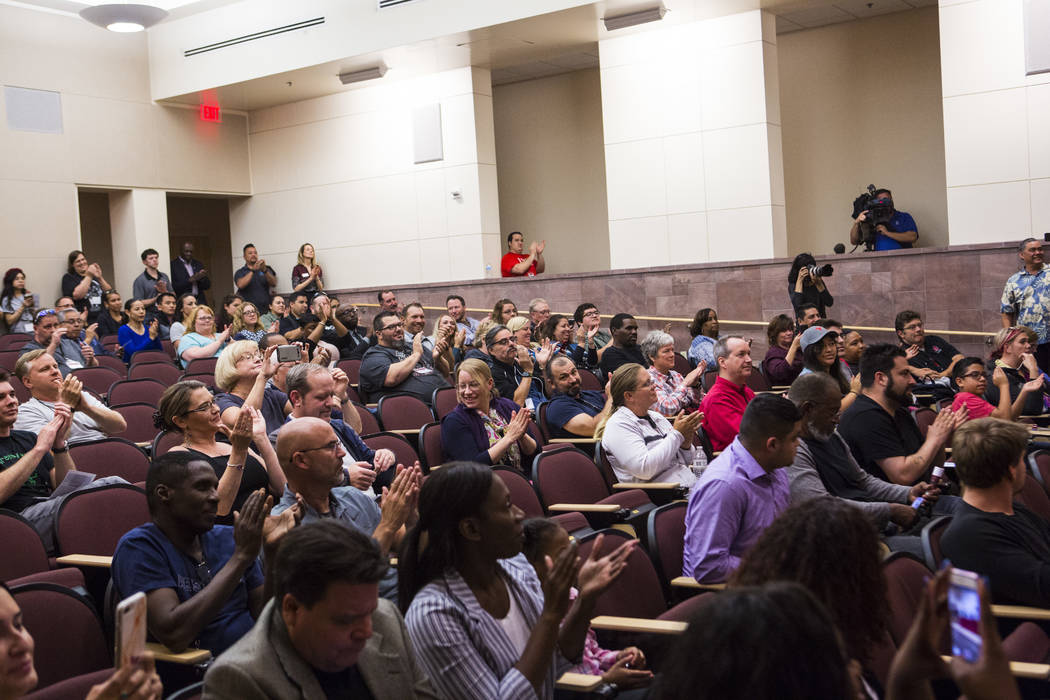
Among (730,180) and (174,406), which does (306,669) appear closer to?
(174,406)

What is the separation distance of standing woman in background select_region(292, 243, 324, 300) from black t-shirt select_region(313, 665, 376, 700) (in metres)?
11.5

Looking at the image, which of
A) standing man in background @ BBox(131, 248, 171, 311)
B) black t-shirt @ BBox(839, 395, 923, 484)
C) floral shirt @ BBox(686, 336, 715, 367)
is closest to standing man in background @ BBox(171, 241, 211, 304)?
standing man in background @ BBox(131, 248, 171, 311)

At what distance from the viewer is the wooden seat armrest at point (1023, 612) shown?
2760 millimetres

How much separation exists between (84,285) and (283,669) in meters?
10.8

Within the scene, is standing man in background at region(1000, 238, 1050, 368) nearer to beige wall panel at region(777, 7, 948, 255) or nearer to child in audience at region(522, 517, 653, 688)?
beige wall panel at region(777, 7, 948, 255)

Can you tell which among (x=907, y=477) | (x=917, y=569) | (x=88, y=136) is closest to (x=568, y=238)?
(x=88, y=136)

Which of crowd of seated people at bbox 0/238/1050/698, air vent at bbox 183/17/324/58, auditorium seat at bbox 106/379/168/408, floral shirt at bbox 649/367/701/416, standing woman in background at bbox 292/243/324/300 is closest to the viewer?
crowd of seated people at bbox 0/238/1050/698

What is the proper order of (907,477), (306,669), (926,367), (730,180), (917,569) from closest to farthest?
1. (306,669)
2. (917,569)
3. (907,477)
4. (926,367)
5. (730,180)

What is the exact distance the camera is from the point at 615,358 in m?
7.41

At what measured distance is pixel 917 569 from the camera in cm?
286

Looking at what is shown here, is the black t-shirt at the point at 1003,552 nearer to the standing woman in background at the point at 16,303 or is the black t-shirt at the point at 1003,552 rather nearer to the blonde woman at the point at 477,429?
the blonde woman at the point at 477,429

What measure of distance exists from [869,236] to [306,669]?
32.6 feet

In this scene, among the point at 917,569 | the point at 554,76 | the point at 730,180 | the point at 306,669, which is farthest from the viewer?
the point at 554,76

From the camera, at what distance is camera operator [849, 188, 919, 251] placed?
35.0 ft
